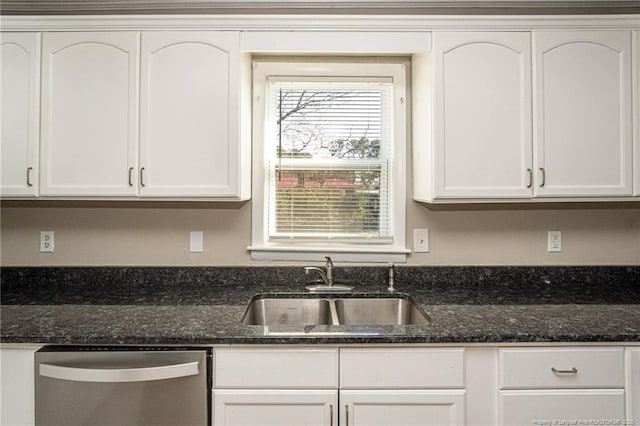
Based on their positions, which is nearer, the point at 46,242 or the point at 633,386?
the point at 633,386

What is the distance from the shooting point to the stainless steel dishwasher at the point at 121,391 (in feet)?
4.64

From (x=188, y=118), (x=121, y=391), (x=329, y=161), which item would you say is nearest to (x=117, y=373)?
(x=121, y=391)

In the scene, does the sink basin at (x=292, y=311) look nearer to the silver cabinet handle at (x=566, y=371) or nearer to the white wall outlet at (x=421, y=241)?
the white wall outlet at (x=421, y=241)

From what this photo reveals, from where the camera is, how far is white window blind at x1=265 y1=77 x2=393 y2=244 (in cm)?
225

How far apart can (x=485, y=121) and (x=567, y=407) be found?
1174 mm

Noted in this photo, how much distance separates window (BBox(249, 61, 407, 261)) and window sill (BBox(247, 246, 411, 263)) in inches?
1.2

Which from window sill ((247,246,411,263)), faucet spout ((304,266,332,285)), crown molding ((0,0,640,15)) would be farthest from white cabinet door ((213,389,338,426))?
crown molding ((0,0,640,15))

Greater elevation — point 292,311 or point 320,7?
point 320,7

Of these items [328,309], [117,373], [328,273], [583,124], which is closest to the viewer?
[117,373]

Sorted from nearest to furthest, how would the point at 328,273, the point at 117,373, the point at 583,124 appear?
the point at 117,373
the point at 583,124
the point at 328,273

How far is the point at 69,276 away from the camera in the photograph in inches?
86.1

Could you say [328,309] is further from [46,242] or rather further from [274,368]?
[46,242]

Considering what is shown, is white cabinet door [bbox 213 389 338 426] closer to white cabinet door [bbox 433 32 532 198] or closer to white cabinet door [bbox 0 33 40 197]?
white cabinet door [bbox 433 32 532 198]

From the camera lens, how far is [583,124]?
6.19 ft
